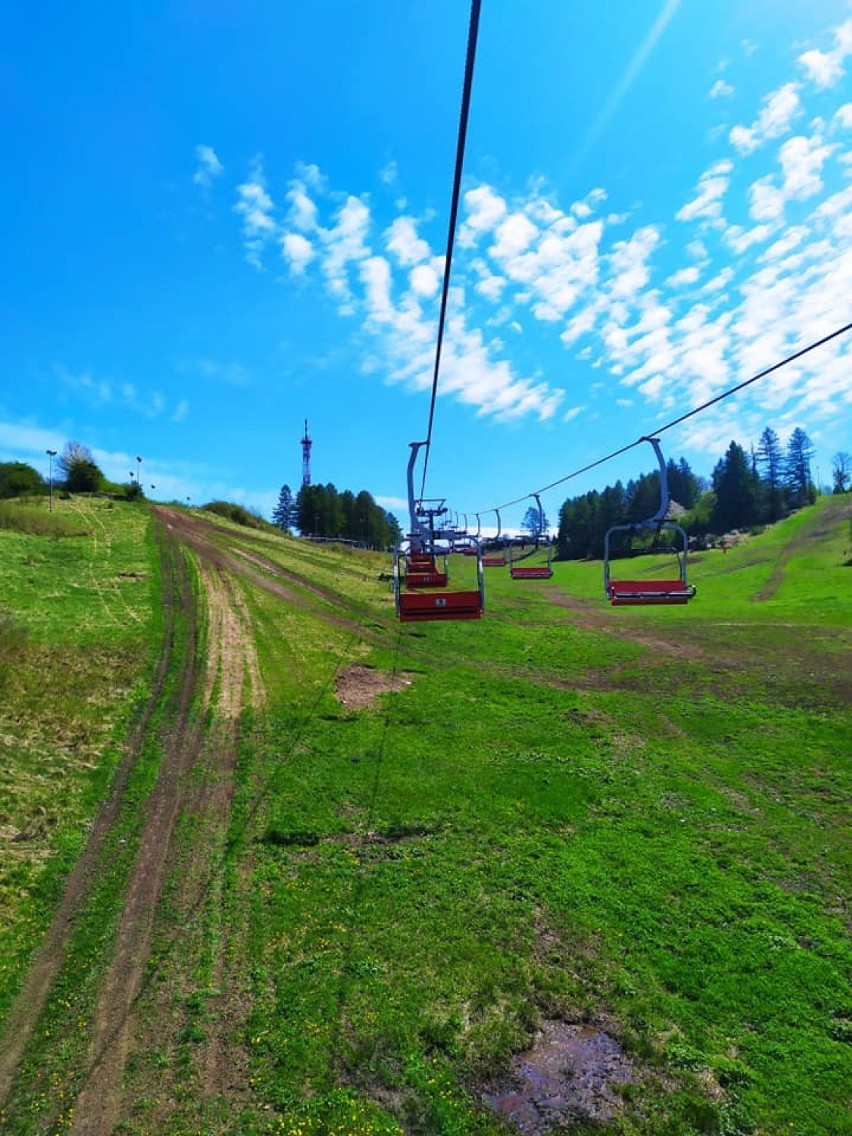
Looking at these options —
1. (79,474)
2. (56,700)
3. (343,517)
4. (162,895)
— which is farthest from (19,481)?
(162,895)

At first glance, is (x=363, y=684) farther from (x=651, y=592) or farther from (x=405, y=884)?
(x=651, y=592)

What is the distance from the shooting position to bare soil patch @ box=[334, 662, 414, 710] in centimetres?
2591

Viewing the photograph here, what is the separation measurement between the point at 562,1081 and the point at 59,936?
399 inches

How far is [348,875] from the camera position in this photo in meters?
Answer: 13.9

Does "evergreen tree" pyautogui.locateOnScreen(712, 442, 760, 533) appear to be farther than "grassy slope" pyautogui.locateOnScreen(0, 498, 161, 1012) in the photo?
Yes

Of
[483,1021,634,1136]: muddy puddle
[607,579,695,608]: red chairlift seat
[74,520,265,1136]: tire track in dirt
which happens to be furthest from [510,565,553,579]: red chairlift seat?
[483,1021,634,1136]: muddy puddle

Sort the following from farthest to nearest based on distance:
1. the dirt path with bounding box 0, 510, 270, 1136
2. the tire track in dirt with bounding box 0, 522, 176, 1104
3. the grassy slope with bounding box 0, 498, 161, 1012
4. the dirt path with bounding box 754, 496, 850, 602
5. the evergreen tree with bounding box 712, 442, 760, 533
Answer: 1. the evergreen tree with bounding box 712, 442, 760, 533
2. the dirt path with bounding box 754, 496, 850, 602
3. the grassy slope with bounding box 0, 498, 161, 1012
4. the tire track in dirt with bounding box 0, 522, 176, 1104
5. the dirt path with bounding box 0, 510, 270, 1136

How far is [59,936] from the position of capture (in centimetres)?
1146

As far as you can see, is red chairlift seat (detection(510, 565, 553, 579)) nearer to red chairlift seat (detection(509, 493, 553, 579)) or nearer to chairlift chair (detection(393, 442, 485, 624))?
red chairlift seat (detection(509, 493, 553, 579))

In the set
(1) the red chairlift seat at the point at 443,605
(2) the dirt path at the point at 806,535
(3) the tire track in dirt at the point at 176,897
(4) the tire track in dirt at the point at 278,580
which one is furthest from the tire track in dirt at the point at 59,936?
(2) the dirt path at the point at 806,535

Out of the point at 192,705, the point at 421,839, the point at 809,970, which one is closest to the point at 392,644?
the point at 192,705

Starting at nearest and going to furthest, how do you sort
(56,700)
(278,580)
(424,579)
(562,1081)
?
(562,1081) < (424,579) < (56,700) < (278,580)

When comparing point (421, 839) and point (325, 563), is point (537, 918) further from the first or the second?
point (325, 563)

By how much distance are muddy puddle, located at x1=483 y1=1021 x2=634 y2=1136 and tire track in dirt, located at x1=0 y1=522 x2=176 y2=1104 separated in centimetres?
776
